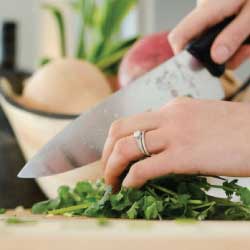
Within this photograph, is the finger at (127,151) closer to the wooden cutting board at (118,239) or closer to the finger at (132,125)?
the finger at (132,125)

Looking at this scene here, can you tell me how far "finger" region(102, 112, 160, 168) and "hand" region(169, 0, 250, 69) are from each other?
17 cm

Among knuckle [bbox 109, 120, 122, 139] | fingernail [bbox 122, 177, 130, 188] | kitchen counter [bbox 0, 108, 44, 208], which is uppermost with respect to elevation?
knuckle [bbox 109, 120, 122, 139]

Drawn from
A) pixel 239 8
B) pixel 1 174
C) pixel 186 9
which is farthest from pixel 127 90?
pixel 186 9

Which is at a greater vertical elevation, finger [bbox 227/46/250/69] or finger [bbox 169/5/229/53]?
finger [bbox 169/5/229/53]

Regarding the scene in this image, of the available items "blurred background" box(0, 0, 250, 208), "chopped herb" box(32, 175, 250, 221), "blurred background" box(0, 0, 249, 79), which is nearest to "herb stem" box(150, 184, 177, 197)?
"chopped herb" box(32, 175, 250, 221)

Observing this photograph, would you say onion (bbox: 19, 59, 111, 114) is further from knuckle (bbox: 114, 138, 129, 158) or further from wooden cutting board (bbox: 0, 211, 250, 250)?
wooden cutting board (bbox: 0, 211, 250, 250)

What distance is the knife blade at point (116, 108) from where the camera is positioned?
76 cm

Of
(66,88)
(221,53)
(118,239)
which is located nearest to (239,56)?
(221,53)

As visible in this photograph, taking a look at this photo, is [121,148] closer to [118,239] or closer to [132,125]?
[132,125]

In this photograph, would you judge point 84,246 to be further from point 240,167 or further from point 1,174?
point 1,174

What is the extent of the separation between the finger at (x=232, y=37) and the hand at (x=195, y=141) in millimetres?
164

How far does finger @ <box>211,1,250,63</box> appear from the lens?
2.55 ft

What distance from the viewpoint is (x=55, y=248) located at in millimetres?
390

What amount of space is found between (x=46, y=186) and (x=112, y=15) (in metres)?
0.45
